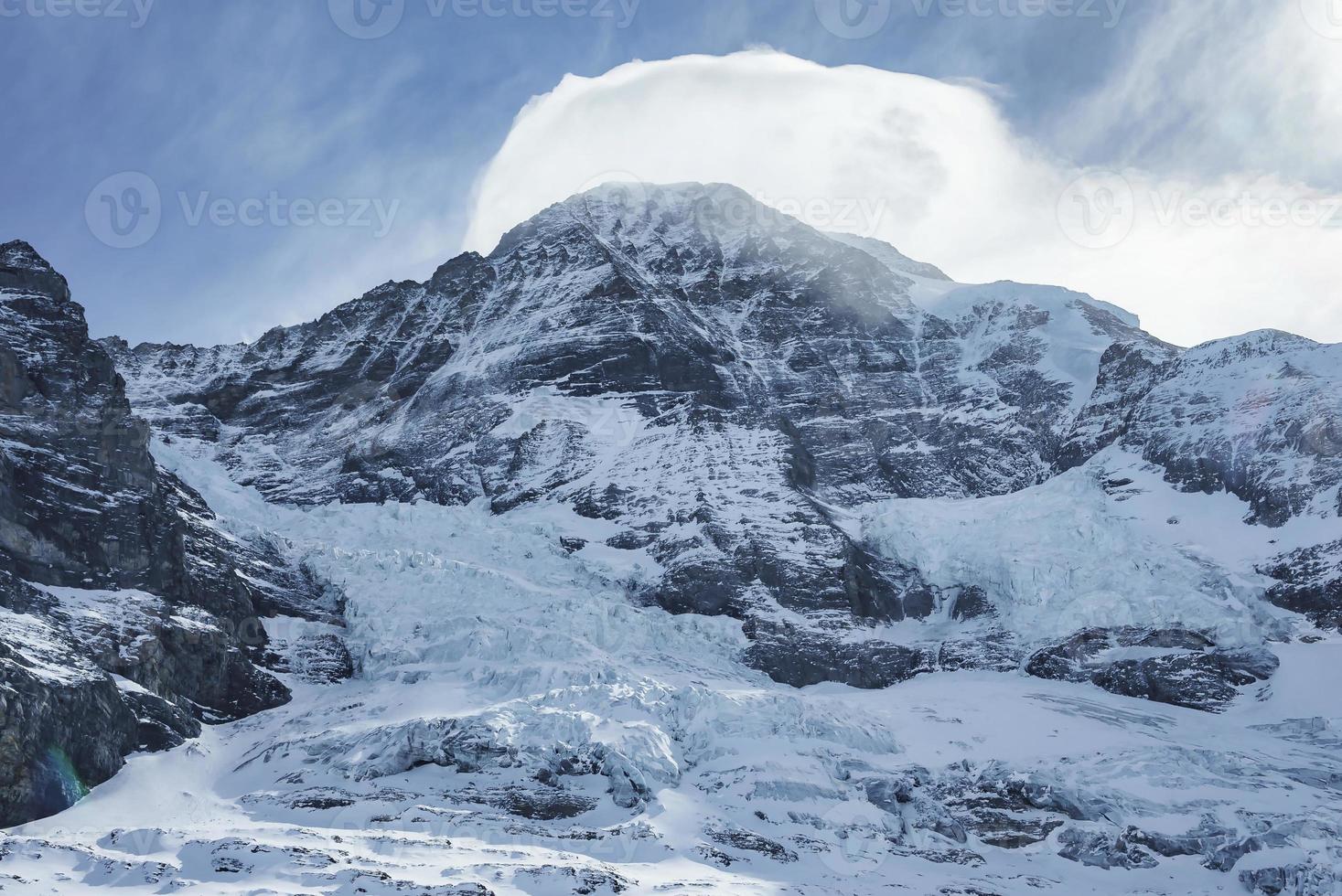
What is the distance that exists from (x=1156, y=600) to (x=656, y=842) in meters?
60.6

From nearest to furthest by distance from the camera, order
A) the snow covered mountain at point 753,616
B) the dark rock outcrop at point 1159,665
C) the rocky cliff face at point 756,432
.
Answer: the snow covered mountain at point 753,616
the dark rock outcrop at point 1159,665
the rocky cliff face at point 756,432

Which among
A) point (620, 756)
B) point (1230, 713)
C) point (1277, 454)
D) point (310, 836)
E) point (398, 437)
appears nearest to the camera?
point (310, 836)

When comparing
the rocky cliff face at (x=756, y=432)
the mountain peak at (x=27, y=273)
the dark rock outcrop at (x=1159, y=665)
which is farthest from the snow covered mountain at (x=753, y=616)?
the mountain peak at (x=27, y=273)

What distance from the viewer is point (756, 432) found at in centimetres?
15838

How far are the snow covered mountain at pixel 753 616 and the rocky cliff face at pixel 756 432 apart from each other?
0.58 m

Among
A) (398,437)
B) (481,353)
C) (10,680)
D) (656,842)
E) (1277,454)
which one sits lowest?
(656,842)

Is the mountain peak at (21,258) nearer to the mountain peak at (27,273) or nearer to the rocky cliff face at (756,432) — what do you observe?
the mountain peak at (27,273)

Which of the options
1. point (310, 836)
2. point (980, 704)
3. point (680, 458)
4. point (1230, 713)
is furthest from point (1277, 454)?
point (310, 836)

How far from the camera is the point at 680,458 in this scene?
497 feet

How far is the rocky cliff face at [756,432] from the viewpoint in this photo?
128750 millimetres

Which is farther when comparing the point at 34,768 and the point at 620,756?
the point at 620,756

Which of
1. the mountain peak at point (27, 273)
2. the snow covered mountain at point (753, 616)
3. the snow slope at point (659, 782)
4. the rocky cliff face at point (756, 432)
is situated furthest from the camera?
the rocky cliff face at point (756, 432)

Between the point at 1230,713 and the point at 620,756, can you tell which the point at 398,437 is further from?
the point at 1230,713

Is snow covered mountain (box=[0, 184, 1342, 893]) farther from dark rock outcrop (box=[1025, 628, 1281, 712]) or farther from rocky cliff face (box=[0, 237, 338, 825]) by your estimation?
rocky cliff face (box=[0, 237, 338, 825])
